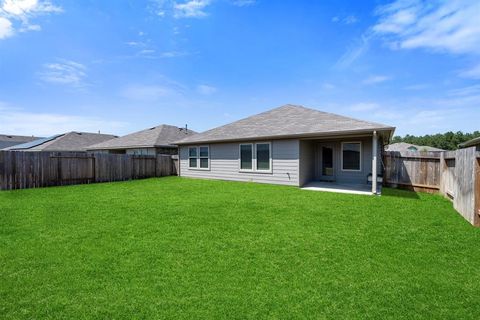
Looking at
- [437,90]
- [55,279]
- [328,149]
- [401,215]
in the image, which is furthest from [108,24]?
[437,90]

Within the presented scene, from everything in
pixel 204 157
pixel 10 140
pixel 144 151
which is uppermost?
pixel 10 140

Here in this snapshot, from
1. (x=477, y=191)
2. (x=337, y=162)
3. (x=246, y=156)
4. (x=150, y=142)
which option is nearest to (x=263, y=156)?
(x=246, y=156)

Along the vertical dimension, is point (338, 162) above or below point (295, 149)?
below

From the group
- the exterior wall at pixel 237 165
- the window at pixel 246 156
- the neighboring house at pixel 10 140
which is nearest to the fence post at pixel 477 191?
the exterior wall at pixel 237 165

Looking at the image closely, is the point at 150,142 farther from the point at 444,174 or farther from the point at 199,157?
the point at 444,174

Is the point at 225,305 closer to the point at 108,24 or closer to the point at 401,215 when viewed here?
the point at 401,215

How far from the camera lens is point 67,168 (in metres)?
12.4

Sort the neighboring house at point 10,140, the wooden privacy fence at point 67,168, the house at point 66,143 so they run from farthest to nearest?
the neighboring house at point 10,140 → the house at point 66,143 → the wooden privacy fence at point 67,168

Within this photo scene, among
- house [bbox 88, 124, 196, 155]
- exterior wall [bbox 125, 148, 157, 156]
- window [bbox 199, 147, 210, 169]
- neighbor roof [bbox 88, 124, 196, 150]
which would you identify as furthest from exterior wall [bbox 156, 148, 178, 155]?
window [bbox 199, 147, 210, 169]

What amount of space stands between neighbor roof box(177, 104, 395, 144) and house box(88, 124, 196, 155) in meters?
6.12

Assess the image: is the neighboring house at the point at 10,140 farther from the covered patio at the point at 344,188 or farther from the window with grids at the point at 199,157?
→ the covered patio at the point at 344,188

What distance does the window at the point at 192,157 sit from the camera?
1552 cm

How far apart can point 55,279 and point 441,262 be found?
5265mm

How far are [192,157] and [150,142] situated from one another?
6.80m
